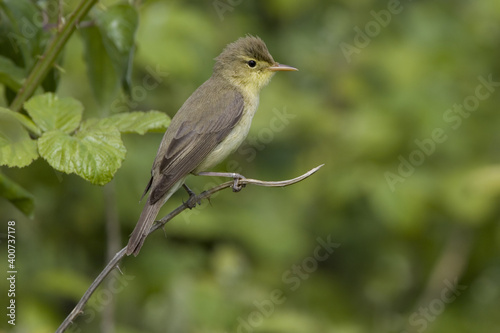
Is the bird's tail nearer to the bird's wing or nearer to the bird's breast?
the bird's wing

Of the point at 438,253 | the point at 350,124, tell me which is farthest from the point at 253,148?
the point at 438,253

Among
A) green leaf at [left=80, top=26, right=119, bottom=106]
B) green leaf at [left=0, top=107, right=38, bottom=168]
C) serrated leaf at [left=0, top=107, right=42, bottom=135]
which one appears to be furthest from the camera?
green leaf at [left=80, top=26, right=119, bottom=106]

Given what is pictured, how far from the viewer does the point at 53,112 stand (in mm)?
2506

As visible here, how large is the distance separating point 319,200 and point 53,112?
3.89 m

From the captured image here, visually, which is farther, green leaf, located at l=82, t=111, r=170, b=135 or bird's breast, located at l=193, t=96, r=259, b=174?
bird's breast, located at l=193, t=96, r=259, b=174

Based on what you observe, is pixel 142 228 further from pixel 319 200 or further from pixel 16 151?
pixel 319 200

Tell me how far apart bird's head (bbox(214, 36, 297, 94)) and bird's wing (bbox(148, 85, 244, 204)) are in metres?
0.38

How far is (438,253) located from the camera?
600 centimetres

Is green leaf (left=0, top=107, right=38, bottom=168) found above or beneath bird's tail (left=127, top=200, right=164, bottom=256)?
above

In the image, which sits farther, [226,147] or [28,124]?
[226,147]

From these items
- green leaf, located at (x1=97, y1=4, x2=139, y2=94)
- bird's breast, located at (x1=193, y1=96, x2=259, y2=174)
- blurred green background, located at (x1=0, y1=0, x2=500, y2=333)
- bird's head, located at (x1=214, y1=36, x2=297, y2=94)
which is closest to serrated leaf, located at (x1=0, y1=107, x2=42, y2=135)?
green leaf, located at (x1=97, y1=4, x2=139, y2=94)

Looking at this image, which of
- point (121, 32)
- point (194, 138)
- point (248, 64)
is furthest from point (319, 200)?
point (121, 32)

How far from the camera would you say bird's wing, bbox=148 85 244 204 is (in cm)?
321

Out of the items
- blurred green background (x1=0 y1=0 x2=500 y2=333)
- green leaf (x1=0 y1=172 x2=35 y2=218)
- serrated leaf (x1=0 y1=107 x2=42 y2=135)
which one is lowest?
blurred green background (x1=0 y1=0 x2=500 y2=333)
